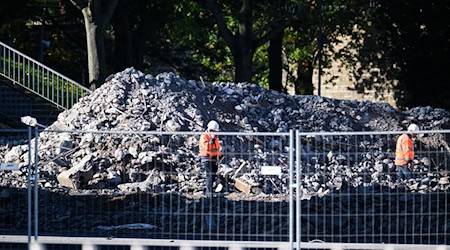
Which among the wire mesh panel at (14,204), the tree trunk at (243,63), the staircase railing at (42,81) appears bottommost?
the wire mesh panel at (14,204)

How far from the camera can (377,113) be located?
32.6 m

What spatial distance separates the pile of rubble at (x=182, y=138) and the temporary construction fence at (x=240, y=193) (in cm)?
5

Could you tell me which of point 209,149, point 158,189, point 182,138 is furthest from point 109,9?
point 209,149

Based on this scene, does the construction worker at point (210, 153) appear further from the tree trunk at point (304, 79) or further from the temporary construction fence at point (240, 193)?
the tree trunk at point (304, 79)

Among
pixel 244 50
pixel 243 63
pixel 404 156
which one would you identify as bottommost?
pixel 404 156

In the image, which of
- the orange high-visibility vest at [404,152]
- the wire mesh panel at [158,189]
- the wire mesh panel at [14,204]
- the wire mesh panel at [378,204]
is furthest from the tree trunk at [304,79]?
the wire mesh panel at [14,204]

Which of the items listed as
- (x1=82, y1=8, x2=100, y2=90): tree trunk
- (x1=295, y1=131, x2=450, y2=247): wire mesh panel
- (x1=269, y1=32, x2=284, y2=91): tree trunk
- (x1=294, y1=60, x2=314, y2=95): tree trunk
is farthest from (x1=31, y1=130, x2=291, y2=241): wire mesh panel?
(x1=294, y1=60, x2=314, y2=95): tree trunk

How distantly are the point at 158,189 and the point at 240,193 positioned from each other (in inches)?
67.7

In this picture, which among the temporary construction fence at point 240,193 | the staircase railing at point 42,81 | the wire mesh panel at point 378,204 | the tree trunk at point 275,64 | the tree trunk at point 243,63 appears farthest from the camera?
the tree trunk at point 275,64

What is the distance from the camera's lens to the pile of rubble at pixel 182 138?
22578 mm

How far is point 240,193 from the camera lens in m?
22.5

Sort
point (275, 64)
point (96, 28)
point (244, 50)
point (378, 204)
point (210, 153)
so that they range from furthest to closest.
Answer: point (275, 64), point (244, 50), point (96, 28), point (210, 153), point (378, 204)

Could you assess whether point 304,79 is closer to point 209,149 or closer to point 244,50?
point 244,50

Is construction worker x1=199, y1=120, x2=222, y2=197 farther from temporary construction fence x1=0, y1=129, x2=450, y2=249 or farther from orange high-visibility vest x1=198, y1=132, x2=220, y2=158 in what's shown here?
temporary construction fence x1=0, y1=129, x2=450, y2=249
